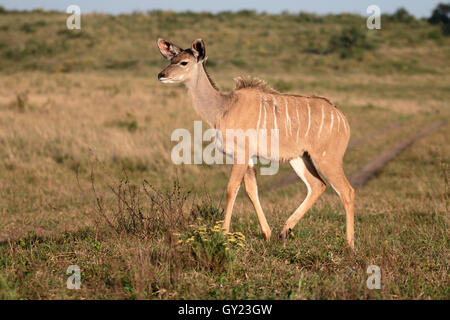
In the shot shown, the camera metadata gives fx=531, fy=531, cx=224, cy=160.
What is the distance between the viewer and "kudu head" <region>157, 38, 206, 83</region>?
637 centimetres

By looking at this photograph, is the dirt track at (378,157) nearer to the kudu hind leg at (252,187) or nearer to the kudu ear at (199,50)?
the kudu hind leg at (252,187)

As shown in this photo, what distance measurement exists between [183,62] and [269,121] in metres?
1.28

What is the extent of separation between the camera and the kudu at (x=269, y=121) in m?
6.50

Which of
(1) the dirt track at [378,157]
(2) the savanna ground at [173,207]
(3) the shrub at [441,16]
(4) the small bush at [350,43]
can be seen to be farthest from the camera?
(3) the shrub at [441,16]

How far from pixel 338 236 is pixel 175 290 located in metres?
2.69

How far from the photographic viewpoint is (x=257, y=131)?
21.4ft

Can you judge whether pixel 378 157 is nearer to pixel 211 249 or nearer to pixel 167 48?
pixel 167 48

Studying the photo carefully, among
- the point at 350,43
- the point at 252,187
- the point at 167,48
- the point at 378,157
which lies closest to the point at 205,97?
the point at 167,48

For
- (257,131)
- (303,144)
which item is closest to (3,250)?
(257,131)

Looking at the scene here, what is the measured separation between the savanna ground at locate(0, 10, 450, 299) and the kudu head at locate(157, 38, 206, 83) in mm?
1345

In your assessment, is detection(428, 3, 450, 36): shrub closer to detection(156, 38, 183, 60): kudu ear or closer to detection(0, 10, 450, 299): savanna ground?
detection(0, 10, 450, 299): savanna ground

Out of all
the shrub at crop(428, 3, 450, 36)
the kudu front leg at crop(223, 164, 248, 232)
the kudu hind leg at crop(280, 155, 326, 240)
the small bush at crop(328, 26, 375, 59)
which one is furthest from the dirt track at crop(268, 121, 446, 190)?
the shrub at crop(428, 3, 450, 36)

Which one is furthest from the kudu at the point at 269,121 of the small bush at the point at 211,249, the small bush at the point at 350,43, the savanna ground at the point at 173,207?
Result: the small bush at the point at 350,43
